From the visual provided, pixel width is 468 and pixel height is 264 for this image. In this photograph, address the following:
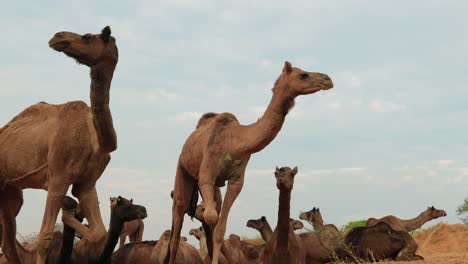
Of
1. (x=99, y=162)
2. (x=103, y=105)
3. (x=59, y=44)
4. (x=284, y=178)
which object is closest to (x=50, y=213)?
(x=99, y=162)

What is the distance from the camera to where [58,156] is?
23.7 ft

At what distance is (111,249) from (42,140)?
2717 mm

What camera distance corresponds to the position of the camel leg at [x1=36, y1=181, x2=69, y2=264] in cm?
716

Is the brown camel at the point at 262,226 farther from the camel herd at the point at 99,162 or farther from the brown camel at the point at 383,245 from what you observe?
the camel herd at the point at 99,162

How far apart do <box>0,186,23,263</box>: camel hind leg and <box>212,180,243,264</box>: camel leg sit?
3.27 meters

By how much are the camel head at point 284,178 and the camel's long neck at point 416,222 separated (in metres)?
7.42

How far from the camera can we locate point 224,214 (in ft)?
25.3

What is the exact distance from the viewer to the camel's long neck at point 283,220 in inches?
351

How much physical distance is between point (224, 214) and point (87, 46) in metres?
2.60

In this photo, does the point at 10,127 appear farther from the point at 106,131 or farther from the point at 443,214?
the point at 443,214

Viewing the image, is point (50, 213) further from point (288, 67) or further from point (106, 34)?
point (288, 67)

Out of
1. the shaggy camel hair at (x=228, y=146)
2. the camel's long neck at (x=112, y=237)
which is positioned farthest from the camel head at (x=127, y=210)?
the shaggy camel hair at (x=228, y=146)

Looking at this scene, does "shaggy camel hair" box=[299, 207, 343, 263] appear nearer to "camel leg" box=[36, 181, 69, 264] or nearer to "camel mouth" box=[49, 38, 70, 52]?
"camel leg" box=[36, 181, 69, 264]

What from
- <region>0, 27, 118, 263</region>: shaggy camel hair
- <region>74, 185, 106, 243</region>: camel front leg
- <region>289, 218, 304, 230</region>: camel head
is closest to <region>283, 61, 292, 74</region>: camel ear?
<region>0, 27, 118, 263</region>: shaggy camel hair
